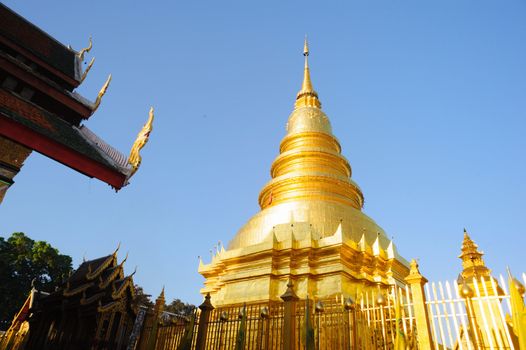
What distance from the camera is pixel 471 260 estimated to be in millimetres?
9219

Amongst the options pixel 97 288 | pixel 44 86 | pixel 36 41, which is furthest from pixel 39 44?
pixel 97 288

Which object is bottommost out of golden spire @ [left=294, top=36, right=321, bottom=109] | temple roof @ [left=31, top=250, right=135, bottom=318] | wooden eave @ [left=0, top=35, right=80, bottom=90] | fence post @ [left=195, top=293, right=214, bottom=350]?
fence post @ [left=195, top=293, right=214, bottom=350]

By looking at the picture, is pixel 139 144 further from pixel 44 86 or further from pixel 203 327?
pixel 203 327

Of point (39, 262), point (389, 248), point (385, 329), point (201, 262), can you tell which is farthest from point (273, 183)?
point (39, 262)

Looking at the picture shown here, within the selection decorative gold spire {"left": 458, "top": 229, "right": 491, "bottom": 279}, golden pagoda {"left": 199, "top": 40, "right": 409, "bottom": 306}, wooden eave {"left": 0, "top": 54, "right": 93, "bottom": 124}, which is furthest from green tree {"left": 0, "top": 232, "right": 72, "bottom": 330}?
decorative gold spire {"left": 458, "top": 229, "right": 491, "bottom": 279}

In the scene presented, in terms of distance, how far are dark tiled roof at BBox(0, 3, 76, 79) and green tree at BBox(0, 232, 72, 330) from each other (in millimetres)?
15135

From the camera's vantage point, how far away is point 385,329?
625cm

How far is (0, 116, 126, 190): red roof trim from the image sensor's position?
504cm

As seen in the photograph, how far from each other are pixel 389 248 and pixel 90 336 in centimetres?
873

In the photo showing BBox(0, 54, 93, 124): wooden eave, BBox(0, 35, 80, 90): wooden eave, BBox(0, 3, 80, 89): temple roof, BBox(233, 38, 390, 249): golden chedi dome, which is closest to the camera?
BBox(0, 54, 93, 124): wooden eave

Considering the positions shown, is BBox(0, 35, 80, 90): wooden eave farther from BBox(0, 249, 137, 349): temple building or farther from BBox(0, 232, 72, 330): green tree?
BBox(0, 232, 72, 330): green tree

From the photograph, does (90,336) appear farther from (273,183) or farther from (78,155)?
(273,183)

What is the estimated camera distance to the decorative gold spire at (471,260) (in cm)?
898

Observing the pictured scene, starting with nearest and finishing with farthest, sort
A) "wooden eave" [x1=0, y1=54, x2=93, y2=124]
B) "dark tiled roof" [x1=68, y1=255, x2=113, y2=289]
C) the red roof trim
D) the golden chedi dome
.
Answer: the red roof trim, "wooden eave" [x1=0, y1=54, x2=93, y2=124], "dark tiled roof" [x1=68, y1=255, x2=113, y2=289], the golden chedi dome
